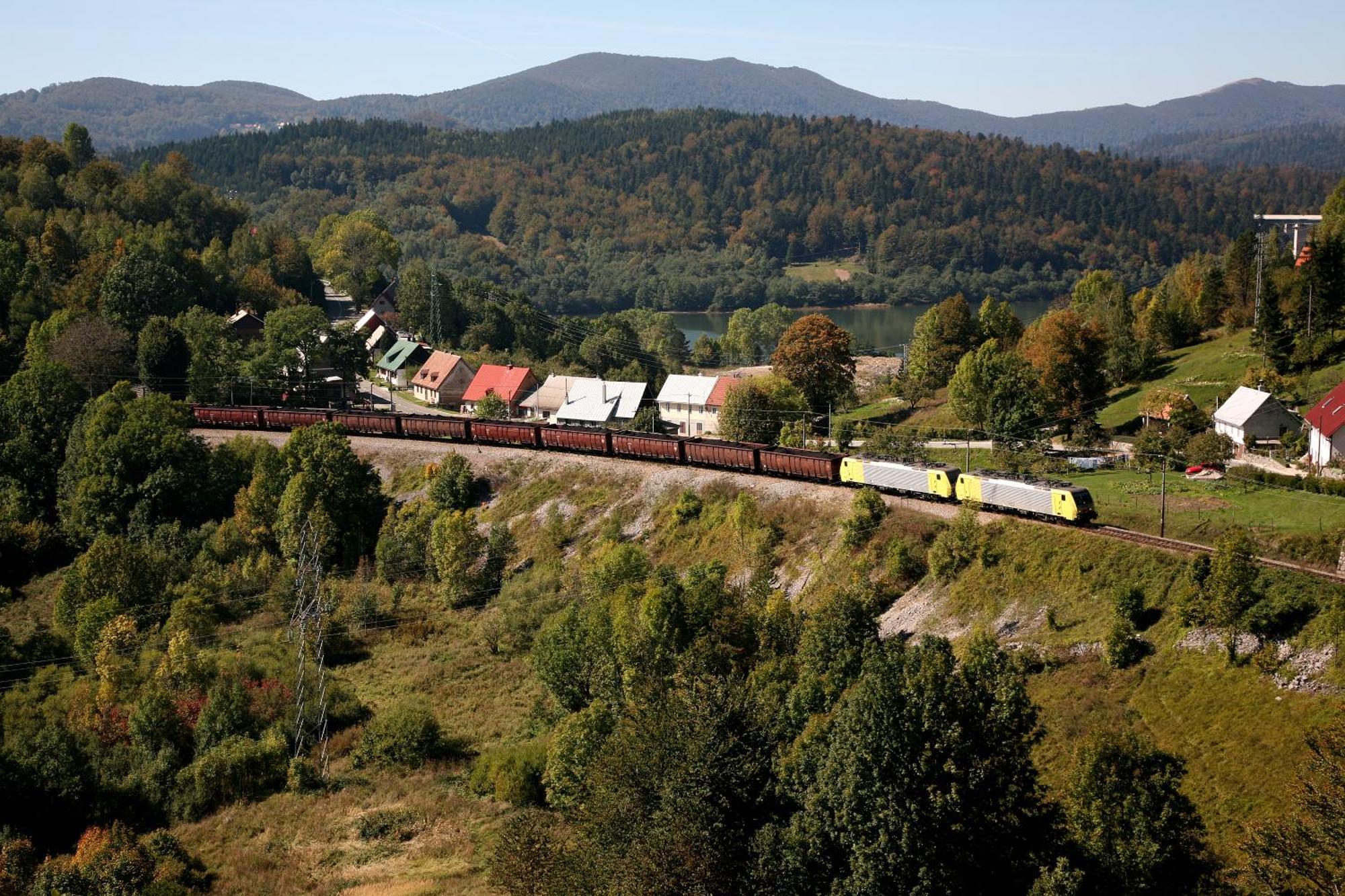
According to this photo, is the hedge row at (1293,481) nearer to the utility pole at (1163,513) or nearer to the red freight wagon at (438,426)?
the utility pole at (1163,513)

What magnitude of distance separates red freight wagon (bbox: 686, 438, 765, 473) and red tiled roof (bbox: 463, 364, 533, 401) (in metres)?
34.8

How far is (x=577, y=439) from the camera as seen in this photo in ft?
248

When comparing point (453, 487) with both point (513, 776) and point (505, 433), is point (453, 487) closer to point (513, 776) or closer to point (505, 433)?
point (505, 433)

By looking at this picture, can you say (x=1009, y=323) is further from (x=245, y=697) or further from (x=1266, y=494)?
(x=245, y=697)

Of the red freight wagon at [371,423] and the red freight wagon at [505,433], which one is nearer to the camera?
the red freight wagon at [505,433]

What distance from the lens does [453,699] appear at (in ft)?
181

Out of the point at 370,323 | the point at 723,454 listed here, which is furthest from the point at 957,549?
the point at 370,323

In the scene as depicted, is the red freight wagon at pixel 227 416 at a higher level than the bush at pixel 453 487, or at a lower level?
higher

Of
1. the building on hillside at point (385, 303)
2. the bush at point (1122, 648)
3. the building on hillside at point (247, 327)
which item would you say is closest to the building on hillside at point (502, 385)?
the building on hillside at point (247, 327)

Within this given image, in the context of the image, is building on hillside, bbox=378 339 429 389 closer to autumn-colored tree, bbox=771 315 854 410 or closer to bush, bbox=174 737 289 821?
autumn-colored tree, bbox=771 315 854 410

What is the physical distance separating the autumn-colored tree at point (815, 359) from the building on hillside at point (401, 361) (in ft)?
128

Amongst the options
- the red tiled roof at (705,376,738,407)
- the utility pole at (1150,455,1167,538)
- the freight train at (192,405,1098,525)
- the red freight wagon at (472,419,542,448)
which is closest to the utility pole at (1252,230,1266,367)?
the utility pole at (1150,455,1167,538)

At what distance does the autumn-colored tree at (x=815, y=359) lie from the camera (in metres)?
90.3

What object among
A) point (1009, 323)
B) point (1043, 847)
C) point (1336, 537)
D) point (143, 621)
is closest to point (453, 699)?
point (143, 621)
